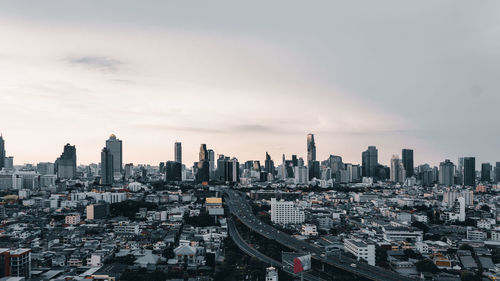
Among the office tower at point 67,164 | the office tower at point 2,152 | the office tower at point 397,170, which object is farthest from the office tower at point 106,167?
the office tower at point 397,170

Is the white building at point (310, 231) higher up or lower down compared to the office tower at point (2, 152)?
lower down

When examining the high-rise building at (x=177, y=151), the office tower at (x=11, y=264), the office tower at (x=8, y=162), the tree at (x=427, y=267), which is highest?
the high-rise building at (x=177, y=151)

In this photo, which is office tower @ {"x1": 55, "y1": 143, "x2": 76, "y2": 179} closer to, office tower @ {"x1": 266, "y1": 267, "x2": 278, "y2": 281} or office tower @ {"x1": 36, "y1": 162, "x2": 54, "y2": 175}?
office tower @ {"x1": 36, "y1": 162, "x2": 54, "y2": 175}

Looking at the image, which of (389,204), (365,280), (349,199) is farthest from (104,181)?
(365,280)

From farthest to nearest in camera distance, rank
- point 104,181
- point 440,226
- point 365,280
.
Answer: point 104,181 < point 440,226 < point 365,280

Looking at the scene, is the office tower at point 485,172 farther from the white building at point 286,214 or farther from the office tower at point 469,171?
the white building at point 286,214

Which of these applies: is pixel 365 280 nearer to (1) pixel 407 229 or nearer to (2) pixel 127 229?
(1) pixel 407 229
